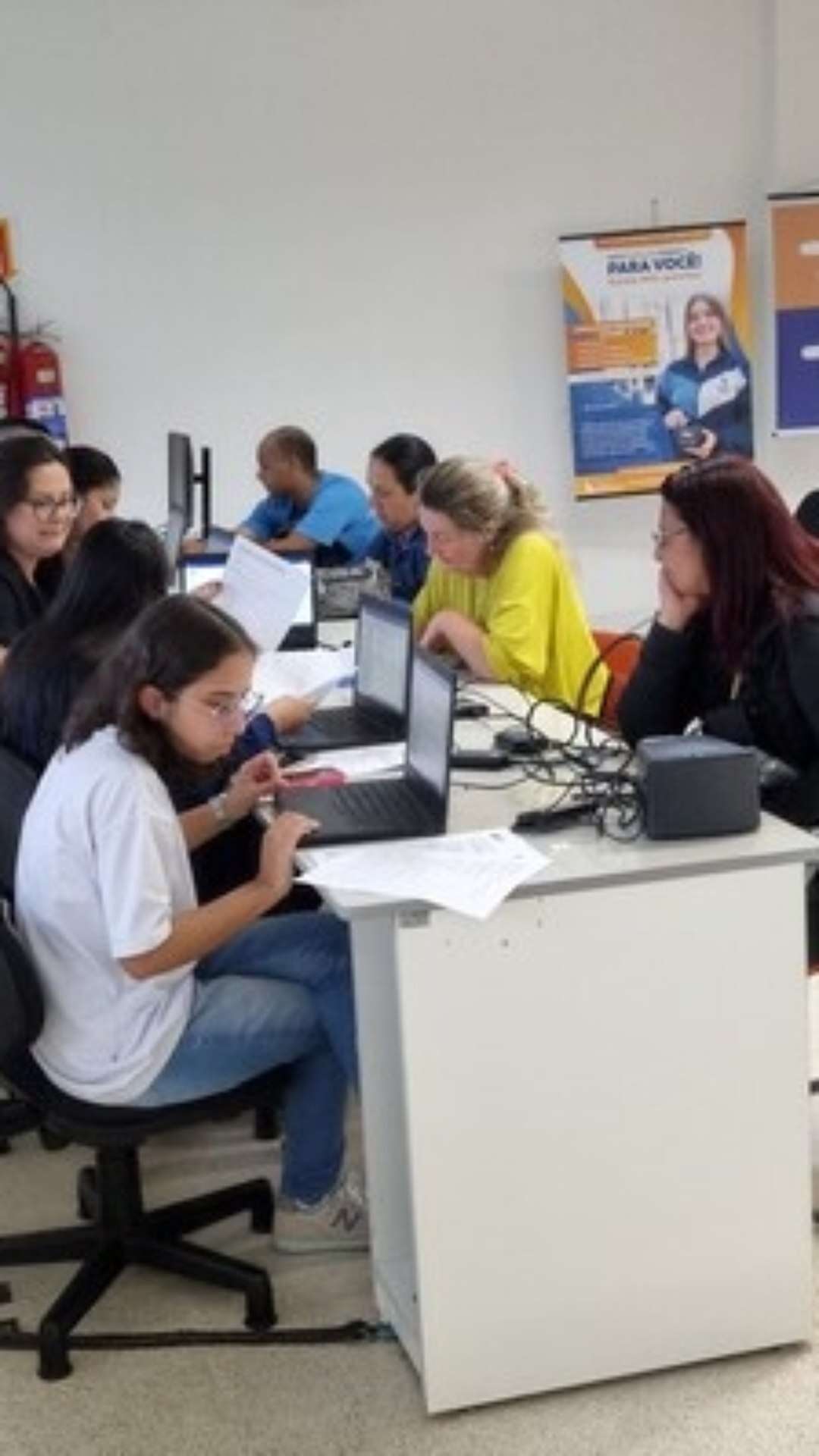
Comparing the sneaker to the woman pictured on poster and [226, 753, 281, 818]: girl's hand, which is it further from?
the woman pictured on poster

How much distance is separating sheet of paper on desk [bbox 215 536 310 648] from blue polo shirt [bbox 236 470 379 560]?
4.26 feet

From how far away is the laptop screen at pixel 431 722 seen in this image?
2.34 metres

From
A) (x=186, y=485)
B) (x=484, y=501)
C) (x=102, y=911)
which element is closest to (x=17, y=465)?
(x=186, y=485)

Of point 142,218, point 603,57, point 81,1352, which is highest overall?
point 603,57

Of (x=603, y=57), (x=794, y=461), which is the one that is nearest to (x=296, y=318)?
(x=603, y=57)

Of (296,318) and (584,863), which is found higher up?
(296,318)

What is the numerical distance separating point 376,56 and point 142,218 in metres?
1.02

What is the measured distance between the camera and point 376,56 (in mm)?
Answer: 5730

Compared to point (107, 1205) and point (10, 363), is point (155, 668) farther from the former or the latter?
point (10, 363)

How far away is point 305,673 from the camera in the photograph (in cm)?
356

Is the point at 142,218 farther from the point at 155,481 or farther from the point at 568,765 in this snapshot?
the point at 568,765

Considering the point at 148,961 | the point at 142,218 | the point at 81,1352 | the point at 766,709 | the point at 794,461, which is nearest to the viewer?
the point at 148,961

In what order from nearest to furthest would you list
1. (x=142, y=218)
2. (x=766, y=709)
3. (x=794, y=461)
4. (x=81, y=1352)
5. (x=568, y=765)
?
(x=81, y=1352) < (x=766, y=709) < (x=568, y=765) < (x=142, y=218) < (x=794, y=461)

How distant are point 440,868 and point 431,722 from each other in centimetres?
41
